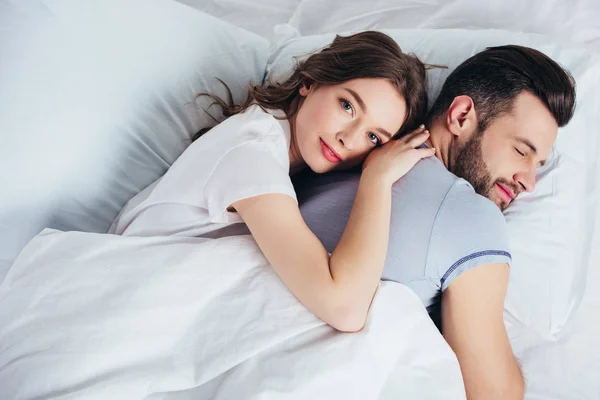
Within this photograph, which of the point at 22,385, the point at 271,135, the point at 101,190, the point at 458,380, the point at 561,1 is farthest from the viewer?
the point at 561,1

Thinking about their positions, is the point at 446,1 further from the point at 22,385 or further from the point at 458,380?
the point at 22,385

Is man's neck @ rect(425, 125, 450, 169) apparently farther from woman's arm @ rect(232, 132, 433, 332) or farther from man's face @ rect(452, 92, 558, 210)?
woman's arm @ rect(232, 132, 433, 332)

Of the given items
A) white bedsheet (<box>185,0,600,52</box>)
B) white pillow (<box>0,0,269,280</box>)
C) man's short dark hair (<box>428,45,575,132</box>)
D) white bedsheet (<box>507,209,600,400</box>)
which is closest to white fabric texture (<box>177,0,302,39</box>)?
white bedsheet (<box>185,0,600,52</box>)

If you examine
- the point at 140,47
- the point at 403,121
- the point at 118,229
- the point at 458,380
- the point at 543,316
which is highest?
the point at 140,47

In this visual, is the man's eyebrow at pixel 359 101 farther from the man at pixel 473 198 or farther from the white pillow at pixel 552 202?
the white pillow at pixel 552 202

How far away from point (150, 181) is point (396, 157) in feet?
1.73

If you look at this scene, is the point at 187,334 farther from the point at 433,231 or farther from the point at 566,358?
the point at 566,358

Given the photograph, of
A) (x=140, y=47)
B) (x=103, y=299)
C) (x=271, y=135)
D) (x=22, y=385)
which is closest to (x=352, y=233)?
(x=271, y=135)

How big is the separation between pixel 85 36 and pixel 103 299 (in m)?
0.57

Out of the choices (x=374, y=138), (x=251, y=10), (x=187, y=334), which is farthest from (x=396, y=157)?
(x=251, y=10)

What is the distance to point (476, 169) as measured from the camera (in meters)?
1.17

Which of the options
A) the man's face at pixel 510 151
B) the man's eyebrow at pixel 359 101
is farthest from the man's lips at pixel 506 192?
the man's eyebrow at pixel 359 101

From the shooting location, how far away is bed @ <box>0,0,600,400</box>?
808 mm

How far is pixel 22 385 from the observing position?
774 millimetres
